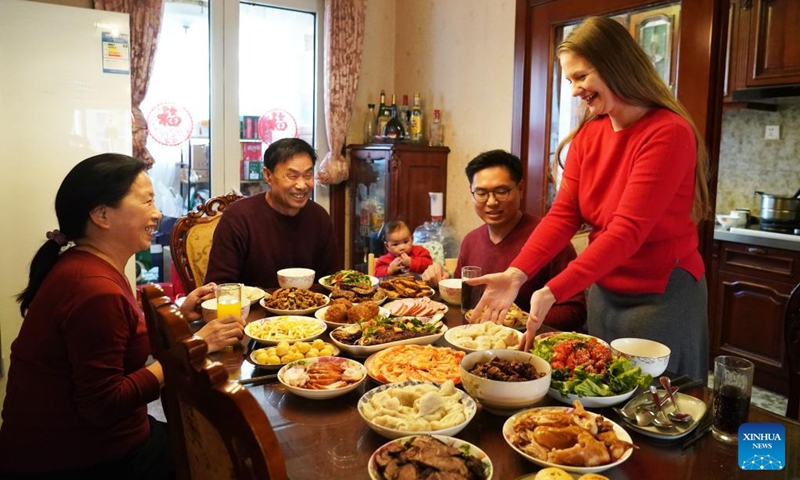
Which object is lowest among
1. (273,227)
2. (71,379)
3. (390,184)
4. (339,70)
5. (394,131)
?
(71,379)

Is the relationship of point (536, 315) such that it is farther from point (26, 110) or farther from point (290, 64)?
point (290, 64)

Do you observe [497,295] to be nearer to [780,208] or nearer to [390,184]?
[390,184]

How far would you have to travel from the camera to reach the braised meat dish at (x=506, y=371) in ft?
4.05

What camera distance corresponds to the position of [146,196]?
1742mm

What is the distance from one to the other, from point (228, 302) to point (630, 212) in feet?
3.67

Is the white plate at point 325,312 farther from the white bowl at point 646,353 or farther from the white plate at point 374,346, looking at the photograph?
the white bowl at point 646,353

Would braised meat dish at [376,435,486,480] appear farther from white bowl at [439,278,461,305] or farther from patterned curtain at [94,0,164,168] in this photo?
patterned curtain at [94,0,164,168]

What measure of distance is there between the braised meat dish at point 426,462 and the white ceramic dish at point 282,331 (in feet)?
2.27

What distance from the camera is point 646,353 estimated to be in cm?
144

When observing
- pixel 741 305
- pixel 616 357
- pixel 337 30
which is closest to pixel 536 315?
pixel 616 357

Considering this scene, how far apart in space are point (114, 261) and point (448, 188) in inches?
108

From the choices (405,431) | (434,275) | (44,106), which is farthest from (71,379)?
(44,106)

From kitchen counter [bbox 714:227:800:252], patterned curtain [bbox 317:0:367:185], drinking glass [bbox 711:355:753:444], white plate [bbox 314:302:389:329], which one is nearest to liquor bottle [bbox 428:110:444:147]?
patterned curtain [bbox 317:0:367:185]

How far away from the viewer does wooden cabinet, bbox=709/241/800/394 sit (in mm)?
3557
